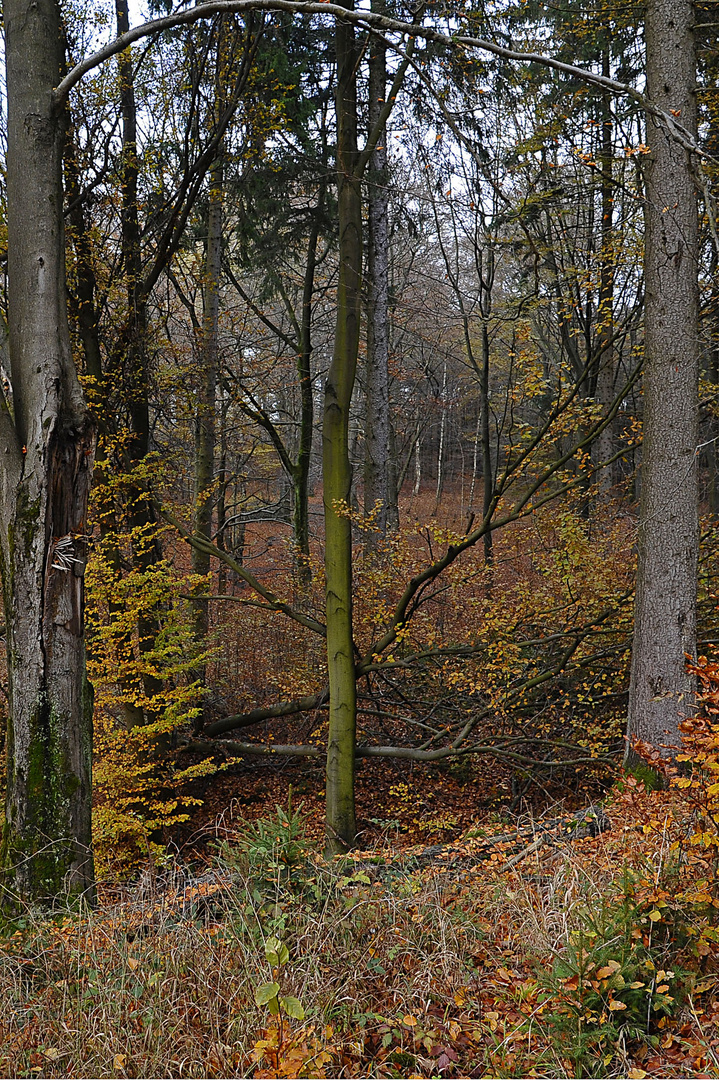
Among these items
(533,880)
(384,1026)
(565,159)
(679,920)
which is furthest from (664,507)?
(565,159)

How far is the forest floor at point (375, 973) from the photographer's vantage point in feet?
8.71

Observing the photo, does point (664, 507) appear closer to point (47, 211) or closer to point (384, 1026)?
point (384, 1026)

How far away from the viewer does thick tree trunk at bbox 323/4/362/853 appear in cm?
691

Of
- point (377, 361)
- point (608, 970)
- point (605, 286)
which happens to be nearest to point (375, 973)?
point (608, 970)

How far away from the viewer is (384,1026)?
2832mm

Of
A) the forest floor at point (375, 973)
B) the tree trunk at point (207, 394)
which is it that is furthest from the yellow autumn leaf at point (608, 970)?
the tree trunk at point (207, 394)

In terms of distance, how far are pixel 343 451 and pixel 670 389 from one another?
307 cm

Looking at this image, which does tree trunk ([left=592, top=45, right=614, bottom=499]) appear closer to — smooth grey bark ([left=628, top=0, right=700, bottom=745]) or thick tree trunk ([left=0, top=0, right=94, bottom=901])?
smooth grey bark ([left=628, top=0, right=700, bottom=745])

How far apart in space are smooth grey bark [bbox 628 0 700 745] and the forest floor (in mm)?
2071

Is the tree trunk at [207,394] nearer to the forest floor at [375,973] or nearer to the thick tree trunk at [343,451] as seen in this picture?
the thick tree trunk at [343,451]

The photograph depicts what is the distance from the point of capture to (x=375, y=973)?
3.16 m

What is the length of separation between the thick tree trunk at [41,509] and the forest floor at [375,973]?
0.58 metres

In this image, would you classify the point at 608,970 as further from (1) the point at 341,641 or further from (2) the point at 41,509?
(1) the point at 341,641

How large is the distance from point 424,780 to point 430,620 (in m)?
2.51
